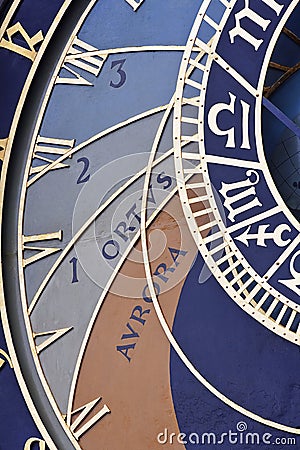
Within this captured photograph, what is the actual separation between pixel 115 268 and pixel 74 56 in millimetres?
624

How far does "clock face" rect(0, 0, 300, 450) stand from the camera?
2.95m

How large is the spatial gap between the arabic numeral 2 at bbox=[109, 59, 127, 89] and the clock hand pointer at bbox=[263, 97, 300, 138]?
42 centimetres

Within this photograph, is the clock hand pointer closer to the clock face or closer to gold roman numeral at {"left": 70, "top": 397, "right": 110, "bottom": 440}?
the clock face

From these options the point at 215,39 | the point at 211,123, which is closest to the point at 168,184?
the point at 211,123

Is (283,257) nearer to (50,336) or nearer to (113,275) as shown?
(113,275)

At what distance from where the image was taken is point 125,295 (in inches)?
122

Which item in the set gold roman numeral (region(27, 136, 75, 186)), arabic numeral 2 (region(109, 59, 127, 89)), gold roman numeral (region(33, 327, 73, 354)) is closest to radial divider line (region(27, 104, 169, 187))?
gold roman numeral (region(27, 136, 75, 186))

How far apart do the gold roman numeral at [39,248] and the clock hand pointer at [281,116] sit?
67 cm

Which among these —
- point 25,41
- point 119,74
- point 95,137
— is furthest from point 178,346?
point 25,41

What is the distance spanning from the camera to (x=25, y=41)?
11.0ft

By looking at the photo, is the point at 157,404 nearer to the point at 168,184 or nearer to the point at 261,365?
the point at 261,365

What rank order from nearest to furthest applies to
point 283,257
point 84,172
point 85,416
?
point 283,257, point 85,416, point 84,172

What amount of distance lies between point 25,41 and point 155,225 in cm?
70

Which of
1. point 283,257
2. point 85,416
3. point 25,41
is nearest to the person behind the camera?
point 283,257
